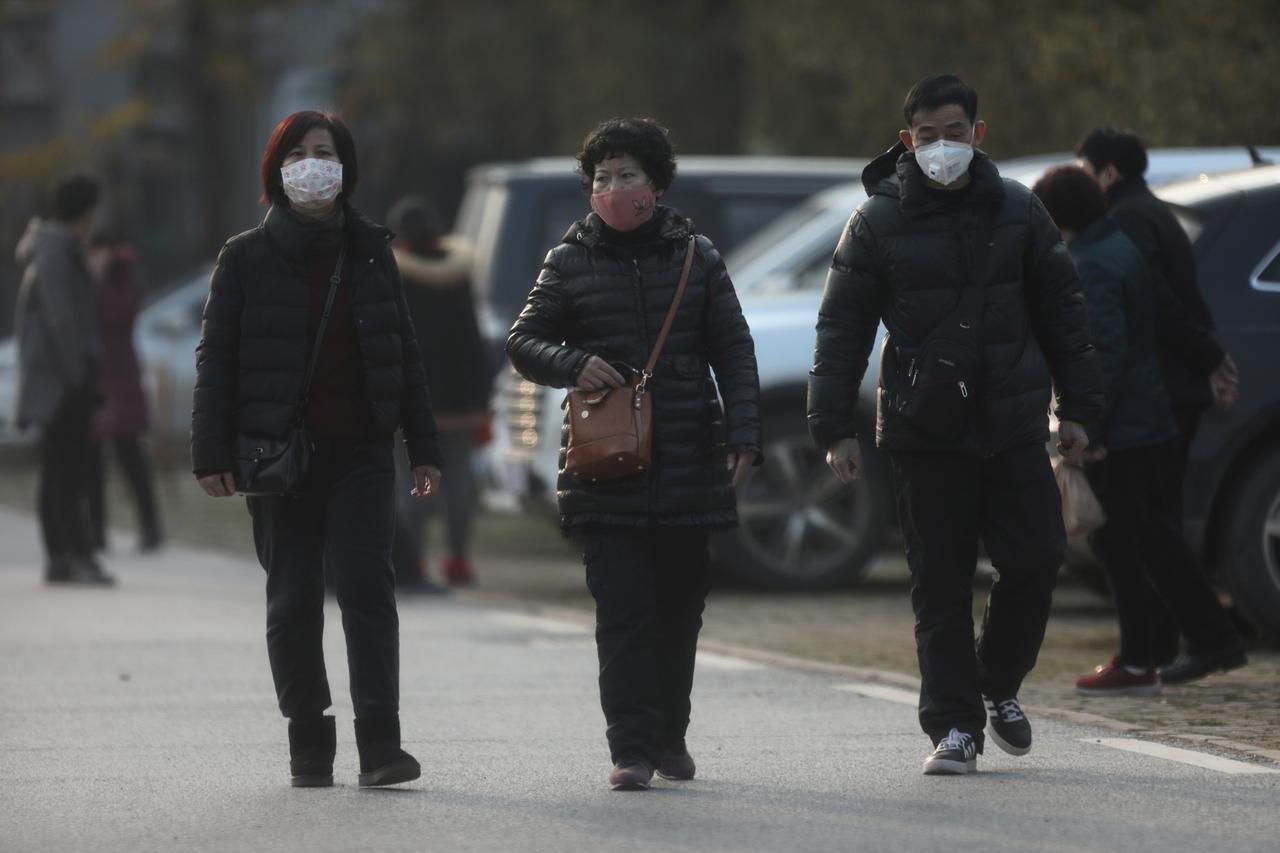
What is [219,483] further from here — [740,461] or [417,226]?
[417,226]

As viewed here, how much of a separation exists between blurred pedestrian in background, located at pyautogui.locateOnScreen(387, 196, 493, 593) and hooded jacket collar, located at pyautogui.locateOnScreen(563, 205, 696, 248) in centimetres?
624

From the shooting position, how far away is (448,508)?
13.9 m

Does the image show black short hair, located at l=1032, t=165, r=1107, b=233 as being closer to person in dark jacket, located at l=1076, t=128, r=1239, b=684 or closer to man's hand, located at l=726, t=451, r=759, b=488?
person in dark jacket, located at l=1076, t=128, r=1239, b=684

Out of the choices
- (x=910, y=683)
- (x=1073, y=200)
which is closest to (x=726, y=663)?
(x=910, y=683)

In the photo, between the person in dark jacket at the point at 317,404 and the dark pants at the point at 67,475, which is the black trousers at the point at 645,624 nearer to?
the person in dark jacket at the point at 317,404

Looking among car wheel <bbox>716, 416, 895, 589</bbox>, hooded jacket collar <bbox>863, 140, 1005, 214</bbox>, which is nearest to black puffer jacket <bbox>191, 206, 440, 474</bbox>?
hooded jacket collar <bbox>863, 140, 1005, 214</bbox>

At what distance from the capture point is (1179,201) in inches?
410

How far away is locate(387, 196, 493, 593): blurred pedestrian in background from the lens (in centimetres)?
1350

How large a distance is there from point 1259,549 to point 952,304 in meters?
3.39

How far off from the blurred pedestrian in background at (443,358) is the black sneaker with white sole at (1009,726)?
623 centimetres

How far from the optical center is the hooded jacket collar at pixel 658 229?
714cm

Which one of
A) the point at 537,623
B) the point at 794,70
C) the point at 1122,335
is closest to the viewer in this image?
the point at 1122,335

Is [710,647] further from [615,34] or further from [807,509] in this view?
[615,34]

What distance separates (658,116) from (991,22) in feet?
24.1
